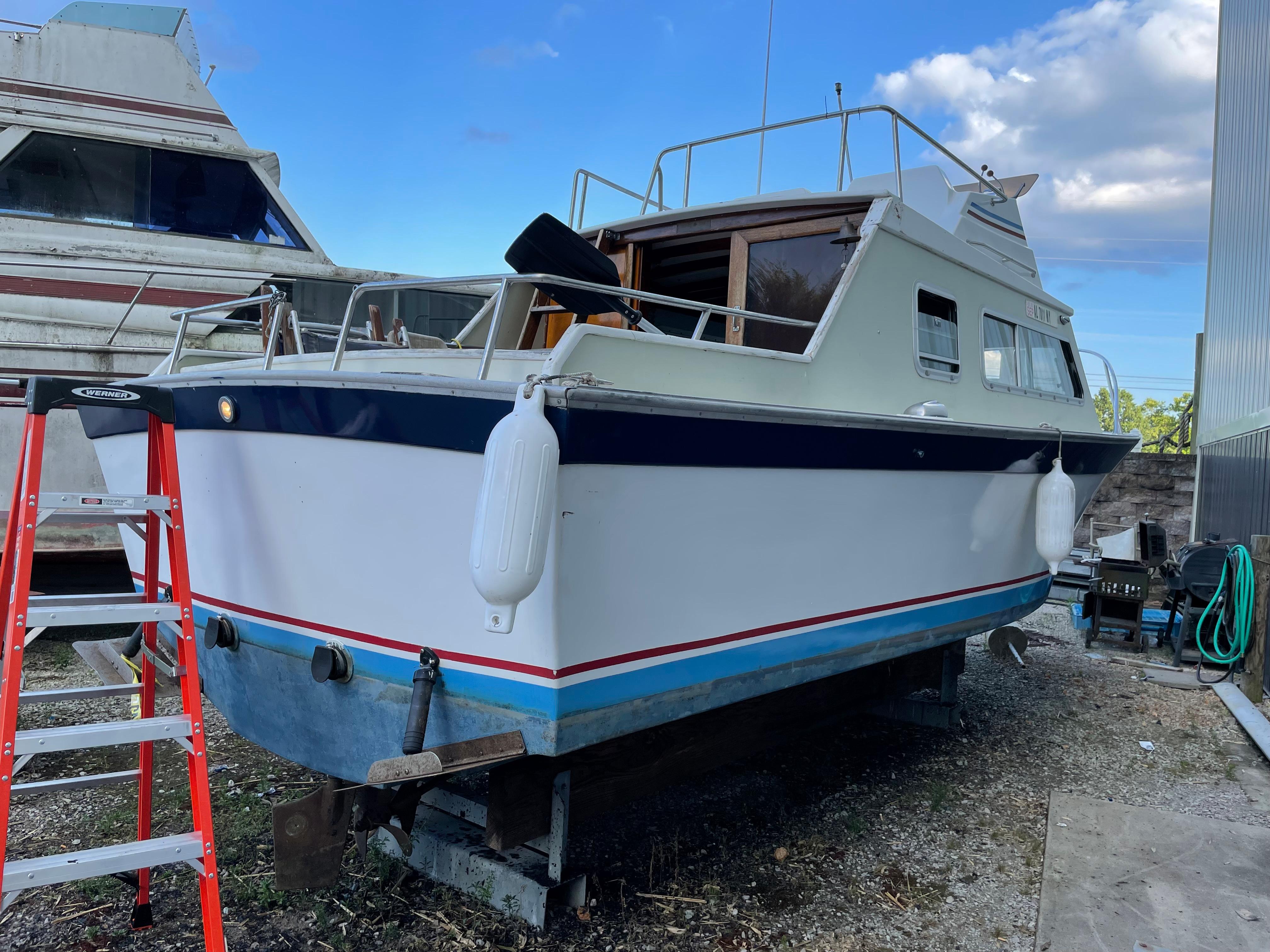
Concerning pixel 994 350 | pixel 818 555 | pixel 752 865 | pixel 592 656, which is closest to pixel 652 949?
pixel 752 865

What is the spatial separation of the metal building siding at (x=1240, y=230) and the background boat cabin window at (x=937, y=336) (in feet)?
18.2

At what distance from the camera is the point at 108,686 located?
10.2ft

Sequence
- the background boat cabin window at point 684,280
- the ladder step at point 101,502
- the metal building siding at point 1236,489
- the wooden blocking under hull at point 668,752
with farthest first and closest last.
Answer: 1. the metal building siding at point 1236,489
2. the background boat cabin window at point 684,280
3. the wooden blocking under hull at point 668,752
4. the ladder step at point 101,502

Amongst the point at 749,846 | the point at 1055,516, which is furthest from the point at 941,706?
the point at 749,846

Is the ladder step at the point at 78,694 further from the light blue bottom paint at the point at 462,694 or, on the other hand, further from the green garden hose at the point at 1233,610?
the green garden hose at the point at 1233,610

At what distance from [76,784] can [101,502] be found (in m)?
0.92

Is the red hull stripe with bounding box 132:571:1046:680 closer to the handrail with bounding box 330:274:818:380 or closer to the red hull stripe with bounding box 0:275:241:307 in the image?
the handrail with bounding box 330:274:818:380

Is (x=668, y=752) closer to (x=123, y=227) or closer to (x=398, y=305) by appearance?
(x=398, y=305)

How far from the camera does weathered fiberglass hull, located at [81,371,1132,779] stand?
2.49 metres

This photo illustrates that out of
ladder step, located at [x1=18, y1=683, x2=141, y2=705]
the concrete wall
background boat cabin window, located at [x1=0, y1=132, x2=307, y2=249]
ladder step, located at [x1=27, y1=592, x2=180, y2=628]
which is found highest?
background boat cabin window, located at [x1=0, y1=132, x2=307, y2=249]

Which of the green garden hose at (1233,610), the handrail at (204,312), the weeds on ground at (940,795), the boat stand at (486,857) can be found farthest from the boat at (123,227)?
the green garden hose at (1233,610)

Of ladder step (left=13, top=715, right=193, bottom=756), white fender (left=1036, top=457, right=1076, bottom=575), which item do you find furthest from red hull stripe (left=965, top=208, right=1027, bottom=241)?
ladder step (left=13, top=715, right=193, bottom=756)

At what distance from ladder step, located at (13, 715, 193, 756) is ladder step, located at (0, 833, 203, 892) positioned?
282 millimetres

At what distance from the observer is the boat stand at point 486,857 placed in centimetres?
295
